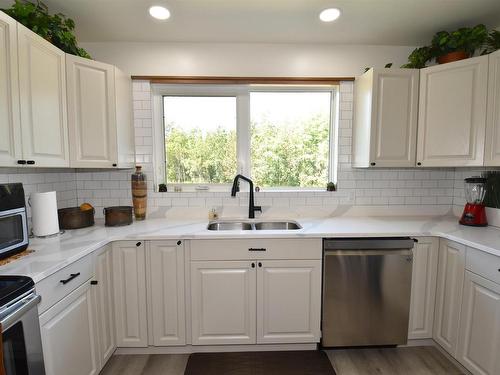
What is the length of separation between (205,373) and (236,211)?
1.26m

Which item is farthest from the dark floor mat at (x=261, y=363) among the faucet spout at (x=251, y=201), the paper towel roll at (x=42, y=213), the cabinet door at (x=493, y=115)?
the cabinet door at (x=493, y=115)

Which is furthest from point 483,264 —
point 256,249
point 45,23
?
point 45,23

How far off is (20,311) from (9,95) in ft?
3.66

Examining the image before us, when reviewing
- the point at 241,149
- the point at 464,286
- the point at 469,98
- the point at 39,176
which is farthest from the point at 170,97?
the point at 464,286

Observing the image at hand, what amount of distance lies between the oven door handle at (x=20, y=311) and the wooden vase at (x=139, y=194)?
3.87 ft

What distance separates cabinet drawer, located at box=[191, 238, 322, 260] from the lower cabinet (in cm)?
4

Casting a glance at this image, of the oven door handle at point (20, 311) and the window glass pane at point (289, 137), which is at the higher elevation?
the window glass pane at point (289, 137)

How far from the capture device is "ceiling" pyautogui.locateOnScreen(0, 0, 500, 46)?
1.79m

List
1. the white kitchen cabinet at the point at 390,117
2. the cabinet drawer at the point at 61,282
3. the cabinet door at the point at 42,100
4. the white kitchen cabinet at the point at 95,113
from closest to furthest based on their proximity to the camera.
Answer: the cabinet drawer at the point at 61,282 → the cabinet door at the point at 42,100 → the white kitchen cabinet at the point at 95,113 → the white kitchen cabinet at the point at 390,117

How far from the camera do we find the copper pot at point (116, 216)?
207cm

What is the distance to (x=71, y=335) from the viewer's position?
1.39 metres

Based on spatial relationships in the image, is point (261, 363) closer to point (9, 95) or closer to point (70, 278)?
point (70, 278)

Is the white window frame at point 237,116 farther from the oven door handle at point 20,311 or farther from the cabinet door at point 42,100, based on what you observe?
the oven door handle at point 20,311

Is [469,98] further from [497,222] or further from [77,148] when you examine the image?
[77,148]
